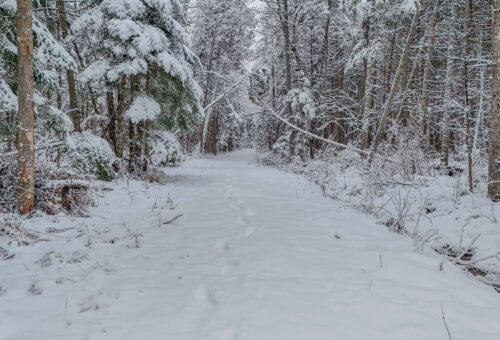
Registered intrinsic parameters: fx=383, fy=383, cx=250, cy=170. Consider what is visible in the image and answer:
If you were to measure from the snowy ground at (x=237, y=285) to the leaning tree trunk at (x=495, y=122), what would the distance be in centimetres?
202

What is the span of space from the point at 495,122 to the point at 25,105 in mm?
6970

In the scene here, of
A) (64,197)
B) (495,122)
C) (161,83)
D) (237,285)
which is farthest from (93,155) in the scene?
(495,122)

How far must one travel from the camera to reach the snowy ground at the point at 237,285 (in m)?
2.55

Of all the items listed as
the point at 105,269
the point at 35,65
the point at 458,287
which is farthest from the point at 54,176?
the point at 458,287

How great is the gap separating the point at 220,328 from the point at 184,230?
288 cm

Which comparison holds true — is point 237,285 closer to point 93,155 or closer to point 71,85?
point 93,155

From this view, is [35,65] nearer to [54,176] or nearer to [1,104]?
[1,104]

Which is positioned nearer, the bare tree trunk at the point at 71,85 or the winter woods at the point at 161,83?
the winter woods at the point at 161,83

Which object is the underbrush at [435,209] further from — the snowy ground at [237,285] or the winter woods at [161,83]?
the snowy ground at [237,285]

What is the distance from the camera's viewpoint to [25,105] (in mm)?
5516

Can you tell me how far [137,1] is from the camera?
9.83 m

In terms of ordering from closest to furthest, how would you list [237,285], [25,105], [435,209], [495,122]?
1. [237,285]
2. [25,105]
3. [495,122]
4. [435,209]

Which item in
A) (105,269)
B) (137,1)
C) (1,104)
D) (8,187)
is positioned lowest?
(105,269)

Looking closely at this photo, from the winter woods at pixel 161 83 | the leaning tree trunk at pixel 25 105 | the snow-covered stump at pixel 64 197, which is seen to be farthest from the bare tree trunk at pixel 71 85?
the leaning tree trunk at pixel 25 105
